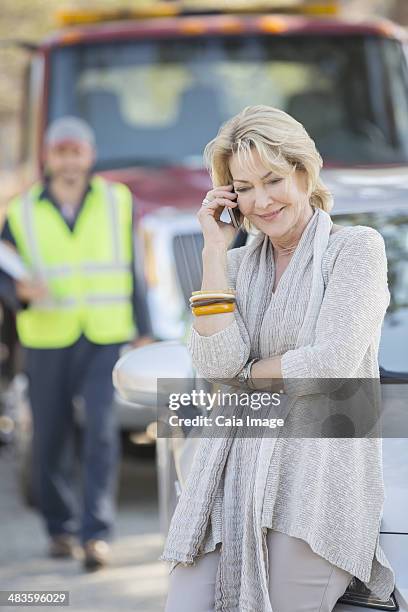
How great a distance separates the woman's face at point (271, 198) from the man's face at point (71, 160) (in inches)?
124

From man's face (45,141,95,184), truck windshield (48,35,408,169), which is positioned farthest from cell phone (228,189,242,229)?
truck windshield (48,35,408,169)

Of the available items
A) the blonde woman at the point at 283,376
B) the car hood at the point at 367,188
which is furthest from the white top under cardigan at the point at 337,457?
the car hood at the point at 367,188

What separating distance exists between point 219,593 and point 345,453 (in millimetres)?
411

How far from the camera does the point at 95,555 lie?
5.55m

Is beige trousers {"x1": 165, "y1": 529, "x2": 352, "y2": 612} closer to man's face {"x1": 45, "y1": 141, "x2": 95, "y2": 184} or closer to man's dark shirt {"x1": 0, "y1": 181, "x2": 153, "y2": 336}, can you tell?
man's dark shirt {"x1": 0, "y1": 181, "x2": 153, "y2": 336}

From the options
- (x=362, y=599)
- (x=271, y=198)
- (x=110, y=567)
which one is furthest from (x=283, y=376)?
(x=110, y=567)

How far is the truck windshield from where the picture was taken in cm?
725

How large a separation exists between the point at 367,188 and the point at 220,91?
3048 mm

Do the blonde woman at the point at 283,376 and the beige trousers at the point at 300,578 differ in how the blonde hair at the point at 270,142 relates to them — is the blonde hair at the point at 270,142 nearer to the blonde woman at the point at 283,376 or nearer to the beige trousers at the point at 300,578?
the blonde woman at the point at 283,376

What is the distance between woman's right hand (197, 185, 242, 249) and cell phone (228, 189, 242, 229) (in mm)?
12

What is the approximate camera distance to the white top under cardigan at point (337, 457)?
268 cm

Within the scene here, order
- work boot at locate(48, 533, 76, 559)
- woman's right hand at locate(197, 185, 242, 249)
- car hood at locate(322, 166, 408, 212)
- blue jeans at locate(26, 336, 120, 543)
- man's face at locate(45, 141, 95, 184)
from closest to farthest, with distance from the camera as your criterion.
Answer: woman's right hand at locate(197, 185, 242, 249), car hood at locate(322, 166, 408, 212), blue jeans at locate(26, 336, 120, 543), work boot at locate(48, 533, 76, 559), man's face at locate(45, 141, 95, 184)

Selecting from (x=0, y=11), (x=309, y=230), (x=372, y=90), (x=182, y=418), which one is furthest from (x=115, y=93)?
(x=0, y=11)

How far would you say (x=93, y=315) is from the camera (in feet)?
19.2
